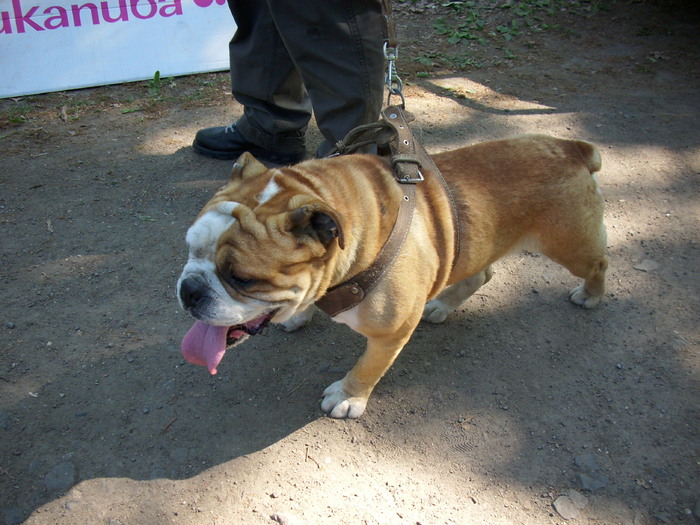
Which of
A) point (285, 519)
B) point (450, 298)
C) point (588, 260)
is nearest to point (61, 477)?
point (285, 519)

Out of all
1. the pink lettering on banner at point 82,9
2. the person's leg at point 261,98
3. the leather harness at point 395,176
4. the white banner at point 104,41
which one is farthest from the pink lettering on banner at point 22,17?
the leather harness at point 395,176

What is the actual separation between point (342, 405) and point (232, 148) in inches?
106

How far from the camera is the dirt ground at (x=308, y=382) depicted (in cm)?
256

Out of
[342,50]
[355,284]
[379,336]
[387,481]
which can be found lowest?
[387,481]

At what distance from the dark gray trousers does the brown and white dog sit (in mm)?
931

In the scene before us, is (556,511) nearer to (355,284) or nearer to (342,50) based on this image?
(355,284)

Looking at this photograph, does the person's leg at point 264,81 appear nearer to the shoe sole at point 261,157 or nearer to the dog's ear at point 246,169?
the shoe sole at point 261,157

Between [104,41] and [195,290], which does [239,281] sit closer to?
[195,290]

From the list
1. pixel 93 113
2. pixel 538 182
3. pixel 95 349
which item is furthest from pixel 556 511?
pixel 93 113

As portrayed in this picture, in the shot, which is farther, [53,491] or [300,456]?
[300,456]

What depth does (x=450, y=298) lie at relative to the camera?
3.54m

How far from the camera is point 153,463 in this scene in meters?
2.64

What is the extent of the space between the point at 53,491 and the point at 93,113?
158 inches

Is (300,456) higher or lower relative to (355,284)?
lower
